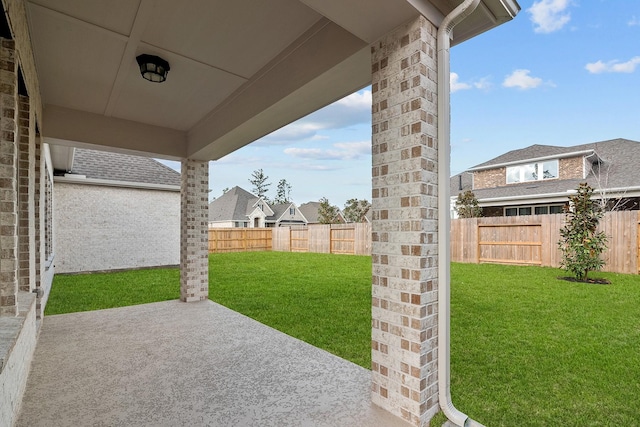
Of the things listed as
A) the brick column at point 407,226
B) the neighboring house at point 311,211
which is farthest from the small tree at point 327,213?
the brick column at point 407,226

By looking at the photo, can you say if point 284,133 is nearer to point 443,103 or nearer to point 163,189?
point 163,189

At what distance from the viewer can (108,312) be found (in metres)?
5.02

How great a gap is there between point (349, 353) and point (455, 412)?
1.45 meters

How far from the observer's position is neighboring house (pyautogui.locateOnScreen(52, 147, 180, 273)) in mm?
9320

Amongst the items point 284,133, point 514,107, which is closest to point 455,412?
point 514,107

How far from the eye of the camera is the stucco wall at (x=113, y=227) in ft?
30.6

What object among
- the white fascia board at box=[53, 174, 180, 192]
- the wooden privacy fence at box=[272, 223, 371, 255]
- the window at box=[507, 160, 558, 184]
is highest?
the window at box=[507, 160, 558, 184]

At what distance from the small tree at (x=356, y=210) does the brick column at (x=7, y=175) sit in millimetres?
26116

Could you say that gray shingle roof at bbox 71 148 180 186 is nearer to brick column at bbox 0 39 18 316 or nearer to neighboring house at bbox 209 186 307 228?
brick column at bbox 0 39 18 316

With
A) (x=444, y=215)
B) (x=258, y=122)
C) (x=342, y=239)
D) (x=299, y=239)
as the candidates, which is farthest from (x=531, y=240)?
(x=299, y=239)

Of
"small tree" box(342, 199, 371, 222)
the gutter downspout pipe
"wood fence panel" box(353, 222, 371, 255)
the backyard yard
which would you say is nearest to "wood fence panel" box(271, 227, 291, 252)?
"wood fence panel" box(353, 222, 371, 255)

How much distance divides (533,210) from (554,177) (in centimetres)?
172

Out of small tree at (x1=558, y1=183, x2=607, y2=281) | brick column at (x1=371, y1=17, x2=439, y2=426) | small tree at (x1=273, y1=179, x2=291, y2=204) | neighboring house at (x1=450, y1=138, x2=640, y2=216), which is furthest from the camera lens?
small tree at (x1=273, y1=179, x2=291, y2=204)

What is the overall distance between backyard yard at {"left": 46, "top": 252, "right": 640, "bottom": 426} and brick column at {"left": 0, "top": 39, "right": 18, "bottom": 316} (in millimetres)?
2667
